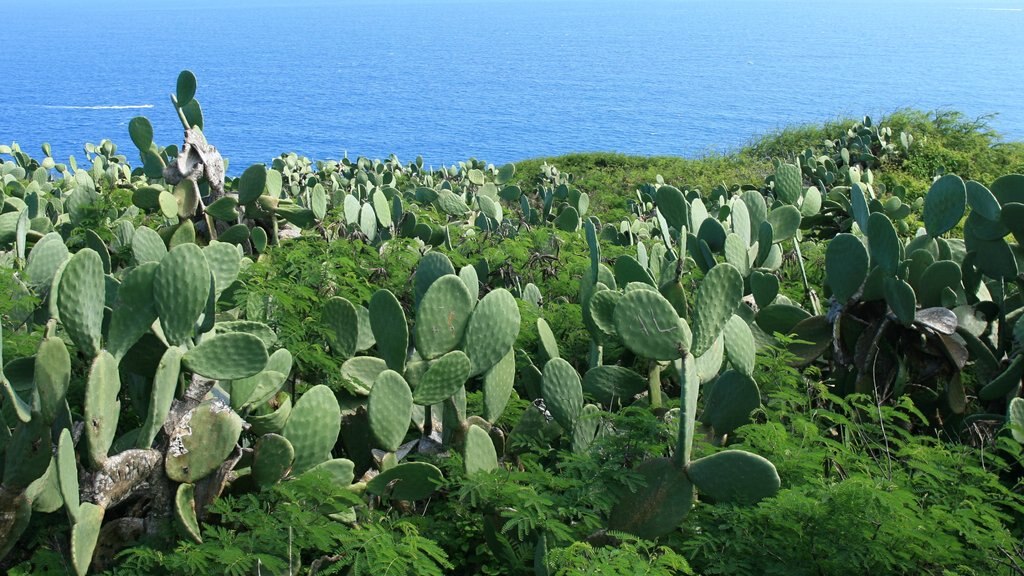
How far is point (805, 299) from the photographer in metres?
3.27

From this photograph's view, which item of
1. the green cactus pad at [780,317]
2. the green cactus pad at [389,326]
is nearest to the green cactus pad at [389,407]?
the green cactus pad at [389,326]

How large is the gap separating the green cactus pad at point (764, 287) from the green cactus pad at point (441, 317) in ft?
3.43

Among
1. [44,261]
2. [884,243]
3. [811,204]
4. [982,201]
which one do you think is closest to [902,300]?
[884,243]

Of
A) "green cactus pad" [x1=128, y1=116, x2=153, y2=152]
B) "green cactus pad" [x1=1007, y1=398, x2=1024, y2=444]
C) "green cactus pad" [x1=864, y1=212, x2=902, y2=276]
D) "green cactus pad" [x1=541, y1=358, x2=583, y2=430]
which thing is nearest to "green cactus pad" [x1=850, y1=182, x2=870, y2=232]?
"green cactus pad" [x1=864, y1=212, x2=902, y2=276]

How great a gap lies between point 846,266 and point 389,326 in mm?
1280

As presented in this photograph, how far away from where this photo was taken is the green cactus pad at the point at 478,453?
1.85 m

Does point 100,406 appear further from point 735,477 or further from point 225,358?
point 735,477

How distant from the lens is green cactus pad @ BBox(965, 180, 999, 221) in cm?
246

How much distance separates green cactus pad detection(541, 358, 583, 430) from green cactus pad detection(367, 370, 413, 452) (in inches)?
11.8

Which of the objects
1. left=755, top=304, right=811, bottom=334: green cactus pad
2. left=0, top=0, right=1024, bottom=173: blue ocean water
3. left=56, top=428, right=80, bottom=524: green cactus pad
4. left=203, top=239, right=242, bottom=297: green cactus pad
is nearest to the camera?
left=56, top=428, right=80, bottom=524: green cactus pad

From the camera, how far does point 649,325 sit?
1928mm

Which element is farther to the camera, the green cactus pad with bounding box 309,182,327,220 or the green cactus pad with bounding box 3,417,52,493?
the green cactus pad with bounding box 309,182,327,220

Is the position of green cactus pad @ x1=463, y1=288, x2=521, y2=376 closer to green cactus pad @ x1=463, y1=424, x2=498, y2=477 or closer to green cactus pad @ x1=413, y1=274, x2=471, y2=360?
green cactus pad @ x1=413, y1=274, x2=471, y2=360

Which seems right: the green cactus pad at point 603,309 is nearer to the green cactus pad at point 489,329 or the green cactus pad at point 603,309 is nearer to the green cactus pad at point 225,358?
the green cactus pad at point 489,329
